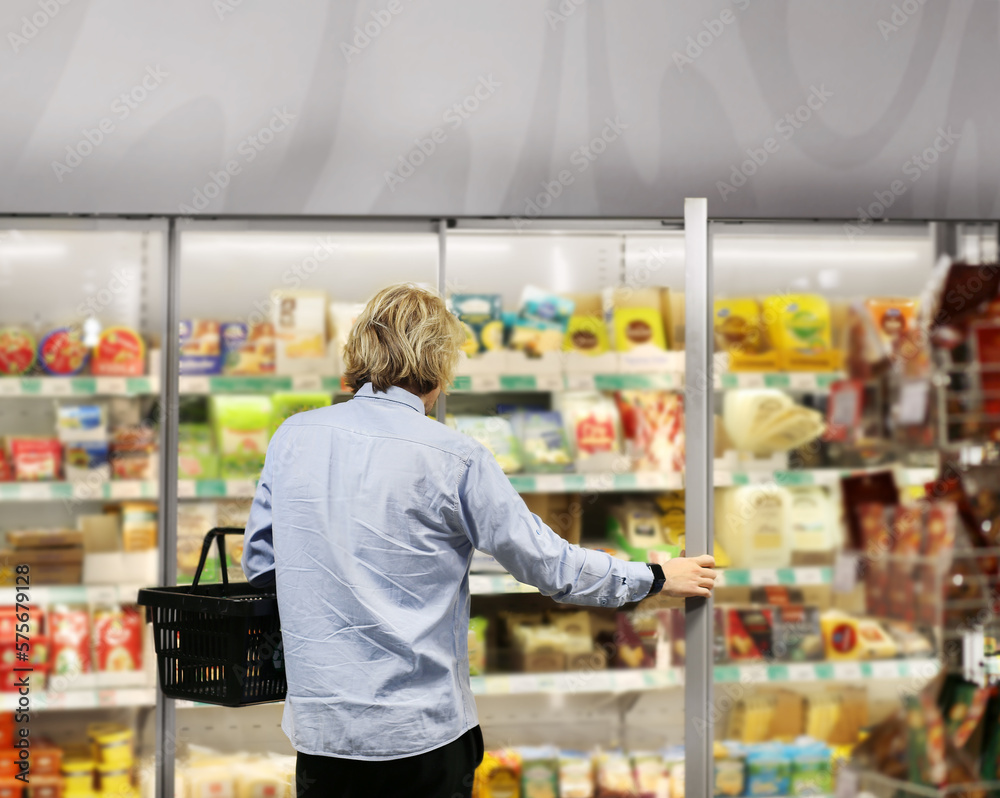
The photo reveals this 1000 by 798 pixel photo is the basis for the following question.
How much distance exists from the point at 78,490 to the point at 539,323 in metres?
1.32

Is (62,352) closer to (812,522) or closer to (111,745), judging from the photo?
(111,745)

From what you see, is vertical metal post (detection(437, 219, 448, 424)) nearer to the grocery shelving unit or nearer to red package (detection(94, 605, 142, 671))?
the grocery shelving unit

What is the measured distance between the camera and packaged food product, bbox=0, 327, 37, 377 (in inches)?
88.5

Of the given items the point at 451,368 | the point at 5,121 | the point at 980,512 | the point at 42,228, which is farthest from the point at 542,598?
the point at 5,121

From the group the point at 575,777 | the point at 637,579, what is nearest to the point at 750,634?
the point at 575,777

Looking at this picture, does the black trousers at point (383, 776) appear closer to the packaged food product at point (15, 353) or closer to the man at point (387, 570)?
the man at point (387, 570)

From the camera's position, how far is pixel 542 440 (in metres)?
2.43

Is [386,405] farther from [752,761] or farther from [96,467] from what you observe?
[752,761]

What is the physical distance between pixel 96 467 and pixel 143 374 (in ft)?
0.96

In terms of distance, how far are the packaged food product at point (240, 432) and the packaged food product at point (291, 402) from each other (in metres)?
0.03

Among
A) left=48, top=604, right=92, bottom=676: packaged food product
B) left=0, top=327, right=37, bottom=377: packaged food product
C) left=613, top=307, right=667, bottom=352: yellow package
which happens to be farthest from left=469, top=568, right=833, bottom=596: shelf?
left=0, top=327, right=37, bottom=377: packaged food product

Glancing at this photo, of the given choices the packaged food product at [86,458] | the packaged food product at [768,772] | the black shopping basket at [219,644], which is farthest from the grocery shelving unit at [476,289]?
the black shopping basket at [219,644]

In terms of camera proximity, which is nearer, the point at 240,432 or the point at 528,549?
the point at 528,549

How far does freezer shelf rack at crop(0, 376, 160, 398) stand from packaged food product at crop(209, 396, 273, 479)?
0.22m
